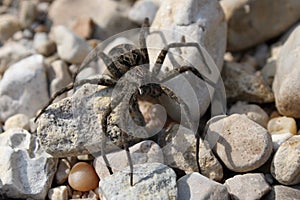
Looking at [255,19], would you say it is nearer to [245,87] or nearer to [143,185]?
[245,87]

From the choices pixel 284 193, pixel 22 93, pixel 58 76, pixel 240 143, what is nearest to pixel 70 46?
pixel 58 76

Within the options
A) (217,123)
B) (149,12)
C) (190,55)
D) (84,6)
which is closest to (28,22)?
(84,6)

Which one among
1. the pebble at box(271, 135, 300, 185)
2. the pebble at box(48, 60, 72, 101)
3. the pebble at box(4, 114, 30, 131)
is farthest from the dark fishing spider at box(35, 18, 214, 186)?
the pebble at box(271, 135, 300, 185)

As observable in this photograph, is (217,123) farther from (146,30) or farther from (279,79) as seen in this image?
(146,30)

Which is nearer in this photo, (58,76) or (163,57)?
(163,57)

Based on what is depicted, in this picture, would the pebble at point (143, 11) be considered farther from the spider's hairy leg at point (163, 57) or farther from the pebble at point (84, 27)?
the spider's hairy leg at point (163, 57)

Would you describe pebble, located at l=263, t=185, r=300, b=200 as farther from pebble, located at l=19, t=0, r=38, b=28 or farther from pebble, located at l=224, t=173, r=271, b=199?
pebble, located at l=19, t=0, r=38, b=28

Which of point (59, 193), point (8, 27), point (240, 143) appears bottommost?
point (59, 193)
